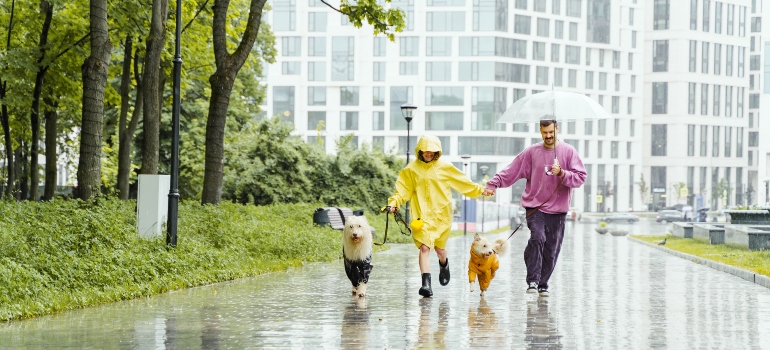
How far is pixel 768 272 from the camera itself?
642 inches

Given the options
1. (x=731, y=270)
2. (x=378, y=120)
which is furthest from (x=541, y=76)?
(x=731, y=270)

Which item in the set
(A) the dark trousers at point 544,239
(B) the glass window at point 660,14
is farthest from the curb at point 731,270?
(B) the glass window at point 660,14

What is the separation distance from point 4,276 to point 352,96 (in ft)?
325

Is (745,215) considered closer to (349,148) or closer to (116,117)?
(349,148)

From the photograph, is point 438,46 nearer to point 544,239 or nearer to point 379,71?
point 379,71

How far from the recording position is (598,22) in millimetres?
117750

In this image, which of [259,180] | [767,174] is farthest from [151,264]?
[767,174]

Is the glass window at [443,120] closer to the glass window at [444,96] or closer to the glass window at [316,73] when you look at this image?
the glass window at [444,96]

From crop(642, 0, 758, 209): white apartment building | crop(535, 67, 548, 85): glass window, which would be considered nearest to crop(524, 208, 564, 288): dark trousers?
crop(535, 67, 548, 85): glass window

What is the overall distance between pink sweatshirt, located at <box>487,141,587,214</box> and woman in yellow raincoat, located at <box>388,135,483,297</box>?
0.45m

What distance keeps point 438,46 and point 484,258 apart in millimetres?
96991

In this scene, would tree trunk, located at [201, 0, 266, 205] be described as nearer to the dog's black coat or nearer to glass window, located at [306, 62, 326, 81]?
the dog's black coat

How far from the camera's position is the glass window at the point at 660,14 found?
12900 centimetres

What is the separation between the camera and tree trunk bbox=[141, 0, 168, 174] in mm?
19406
